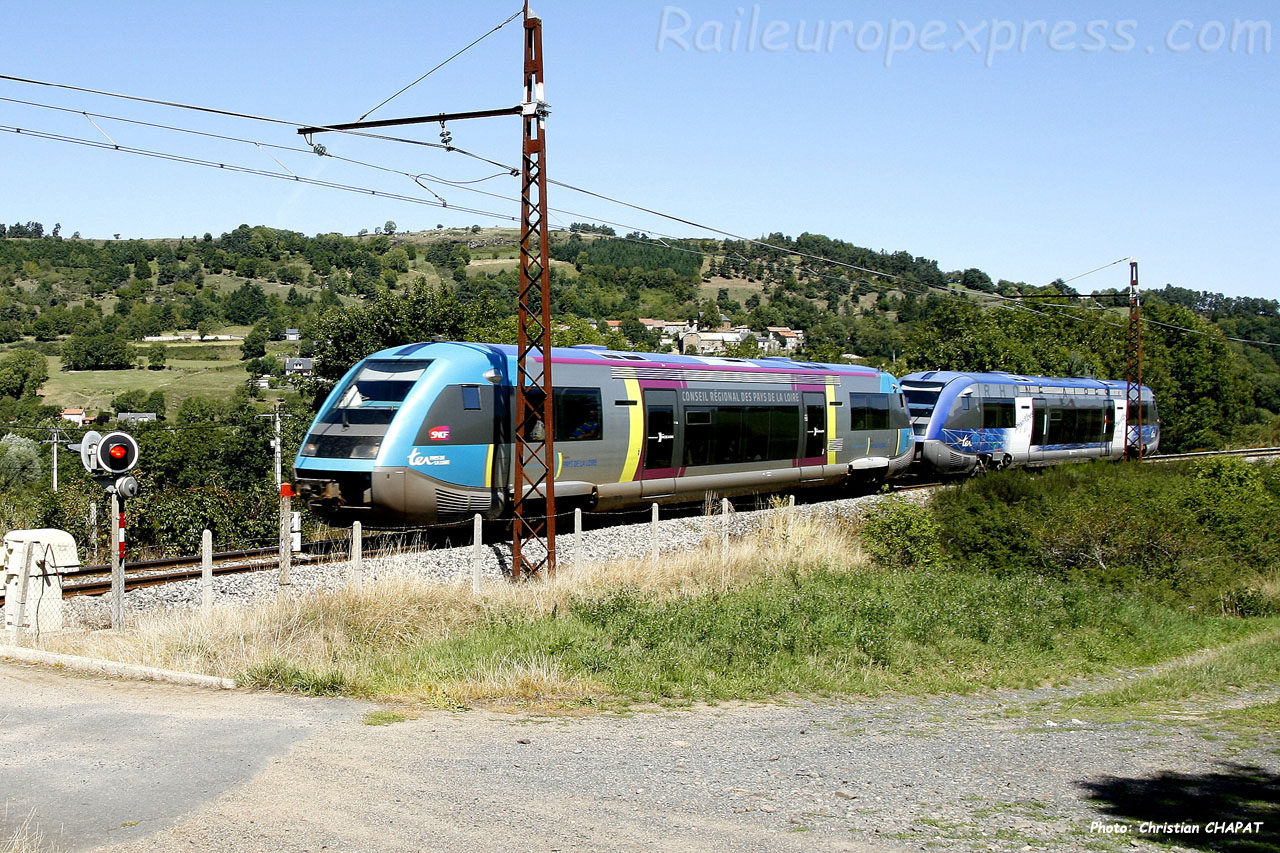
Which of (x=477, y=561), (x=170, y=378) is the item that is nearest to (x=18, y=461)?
(x=170, y=378)

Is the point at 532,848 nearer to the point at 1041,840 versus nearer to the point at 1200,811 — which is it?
the point at 1041,840

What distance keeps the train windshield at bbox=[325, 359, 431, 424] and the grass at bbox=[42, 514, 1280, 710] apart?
11.5 ft

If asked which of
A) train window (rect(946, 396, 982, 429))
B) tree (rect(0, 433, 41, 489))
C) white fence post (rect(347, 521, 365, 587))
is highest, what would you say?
train window (rect(946, 396, 982, 429))

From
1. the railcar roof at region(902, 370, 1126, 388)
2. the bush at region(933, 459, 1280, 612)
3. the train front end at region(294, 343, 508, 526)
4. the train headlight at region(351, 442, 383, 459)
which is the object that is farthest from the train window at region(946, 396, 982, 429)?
the train headlight at region(351, 442, 383, 459)

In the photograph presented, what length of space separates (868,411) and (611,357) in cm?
946

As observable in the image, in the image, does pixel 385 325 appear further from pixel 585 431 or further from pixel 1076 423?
pixel 585 431

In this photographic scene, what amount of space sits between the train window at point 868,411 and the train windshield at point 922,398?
128 inches

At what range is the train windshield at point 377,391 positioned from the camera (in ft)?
54.0

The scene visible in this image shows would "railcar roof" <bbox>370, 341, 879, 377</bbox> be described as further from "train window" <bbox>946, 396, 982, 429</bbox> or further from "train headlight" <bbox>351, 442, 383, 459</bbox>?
"train window" <bbox>946, 396, 982, 429</bbox>

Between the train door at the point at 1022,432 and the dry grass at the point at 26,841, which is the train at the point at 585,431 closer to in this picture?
the train door at the point at 1022,432

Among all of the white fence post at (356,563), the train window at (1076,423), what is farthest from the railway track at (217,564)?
the train window at (1076,423)

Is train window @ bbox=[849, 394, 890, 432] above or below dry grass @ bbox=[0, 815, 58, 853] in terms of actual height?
above

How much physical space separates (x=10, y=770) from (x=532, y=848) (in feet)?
12.0

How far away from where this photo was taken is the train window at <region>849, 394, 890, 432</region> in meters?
26.5
